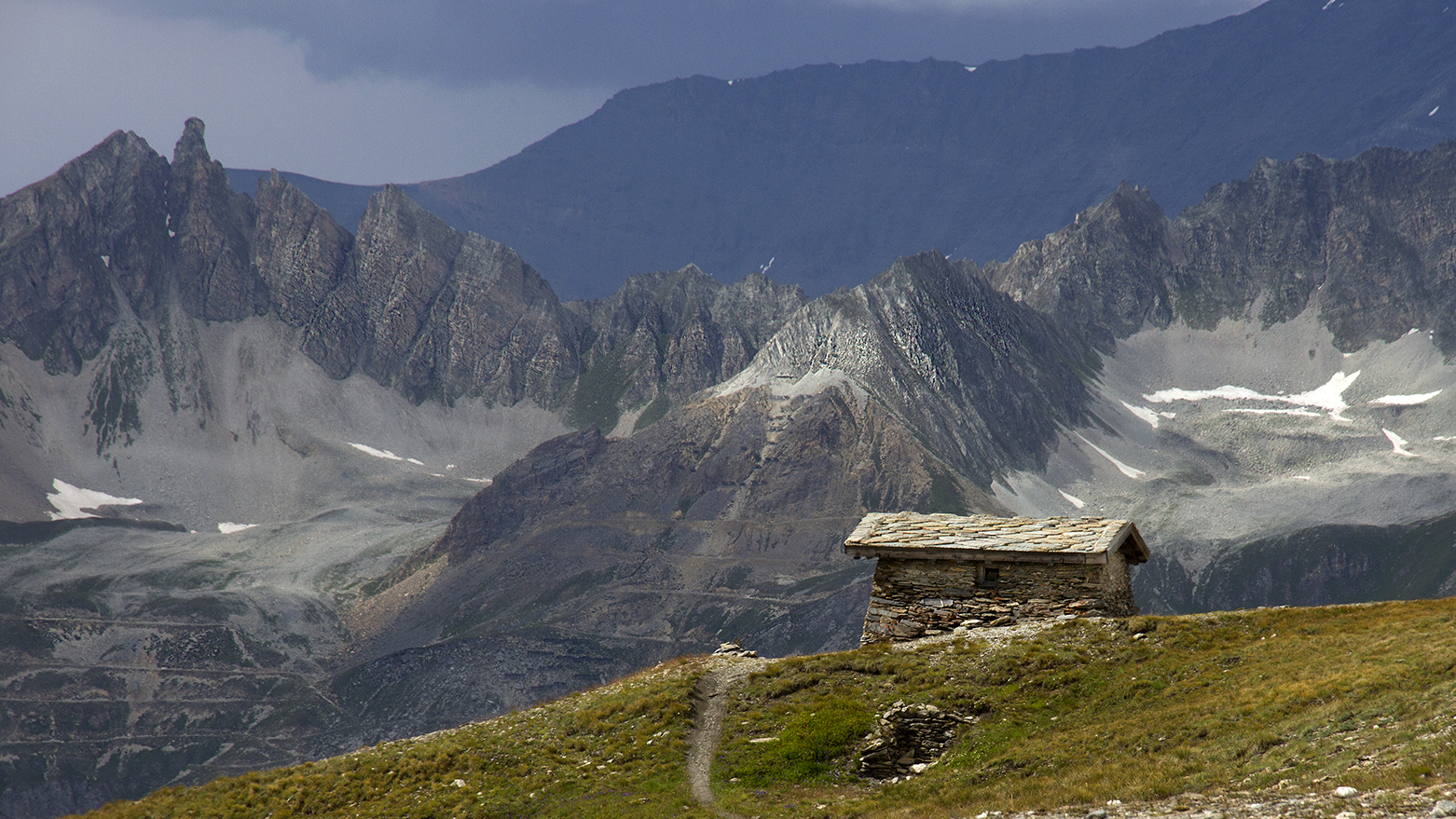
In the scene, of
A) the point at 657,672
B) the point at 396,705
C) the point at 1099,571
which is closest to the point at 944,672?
the point at 1099,571

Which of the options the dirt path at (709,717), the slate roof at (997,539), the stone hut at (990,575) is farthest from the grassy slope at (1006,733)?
the slate roof at (997,539)

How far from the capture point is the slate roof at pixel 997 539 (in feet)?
104

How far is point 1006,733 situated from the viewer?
26.2 meters

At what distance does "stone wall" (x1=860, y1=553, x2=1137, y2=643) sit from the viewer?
31.8 m

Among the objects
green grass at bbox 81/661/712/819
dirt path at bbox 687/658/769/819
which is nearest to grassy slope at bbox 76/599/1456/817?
green grass at bbox 81/661/712/819

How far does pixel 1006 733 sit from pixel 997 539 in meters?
7.72

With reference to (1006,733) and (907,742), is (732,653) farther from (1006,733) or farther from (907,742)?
(1006,733)

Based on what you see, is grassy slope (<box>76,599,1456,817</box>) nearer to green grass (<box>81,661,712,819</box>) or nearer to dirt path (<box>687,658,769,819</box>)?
green grass (<box>81,661,712,819</box>)

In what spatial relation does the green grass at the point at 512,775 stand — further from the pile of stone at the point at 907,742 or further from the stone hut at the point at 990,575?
the stone hut at the point at 990,575

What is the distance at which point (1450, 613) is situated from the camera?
90.8ft

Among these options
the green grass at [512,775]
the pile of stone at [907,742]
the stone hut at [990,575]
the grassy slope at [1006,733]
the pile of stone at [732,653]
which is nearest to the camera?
the grassy slope at [1006,733]

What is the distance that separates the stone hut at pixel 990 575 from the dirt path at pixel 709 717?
14.3ft

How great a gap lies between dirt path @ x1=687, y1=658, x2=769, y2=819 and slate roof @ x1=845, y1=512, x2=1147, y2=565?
212 inches

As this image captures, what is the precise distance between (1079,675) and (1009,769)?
487 centimetres
